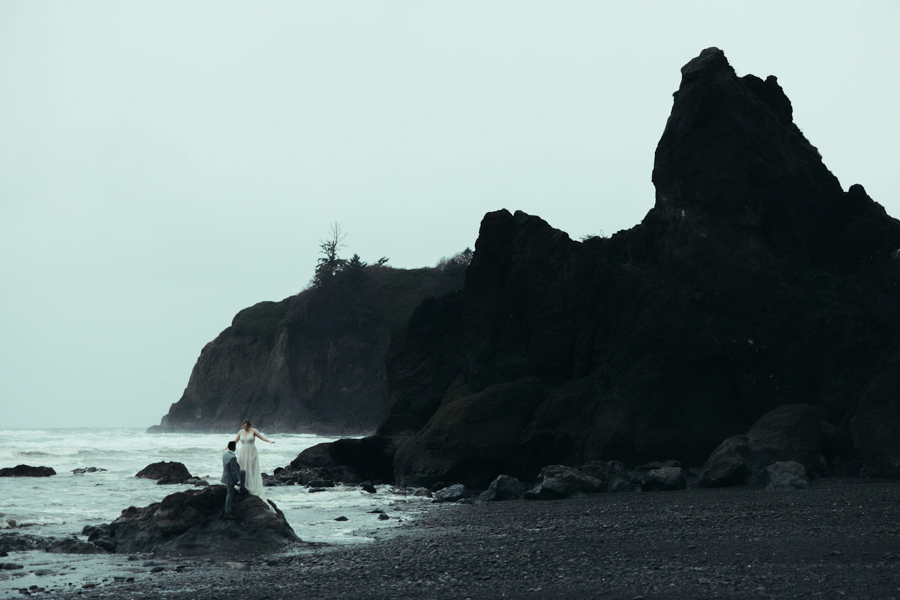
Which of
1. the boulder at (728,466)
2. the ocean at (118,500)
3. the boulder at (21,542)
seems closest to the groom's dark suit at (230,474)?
the ocean at (118,500)

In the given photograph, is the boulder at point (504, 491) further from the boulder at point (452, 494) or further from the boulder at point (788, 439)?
the boulder at point (788, 439)

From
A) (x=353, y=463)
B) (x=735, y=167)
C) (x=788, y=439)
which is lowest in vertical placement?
(x=353, y=463)

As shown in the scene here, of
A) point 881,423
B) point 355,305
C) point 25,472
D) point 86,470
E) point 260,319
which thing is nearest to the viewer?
point 881,423

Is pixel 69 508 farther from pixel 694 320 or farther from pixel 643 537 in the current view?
pixel 694 320

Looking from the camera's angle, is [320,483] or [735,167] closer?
[320,483]

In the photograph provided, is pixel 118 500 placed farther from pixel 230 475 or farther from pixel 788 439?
pixel 788 439

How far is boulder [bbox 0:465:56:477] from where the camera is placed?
28.2 m

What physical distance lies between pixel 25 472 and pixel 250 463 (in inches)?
720

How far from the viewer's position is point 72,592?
942 cm

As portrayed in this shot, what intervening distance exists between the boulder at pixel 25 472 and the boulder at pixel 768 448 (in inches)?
914

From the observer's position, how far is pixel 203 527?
13336 mm

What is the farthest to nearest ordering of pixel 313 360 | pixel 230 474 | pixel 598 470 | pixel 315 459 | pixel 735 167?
pixel 313 360, pixel 315 459, pixel 735 167, pixel 598 470, pixel 230 474

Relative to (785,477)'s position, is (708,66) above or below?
above

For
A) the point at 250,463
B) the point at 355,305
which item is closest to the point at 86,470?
the point at 250,463
